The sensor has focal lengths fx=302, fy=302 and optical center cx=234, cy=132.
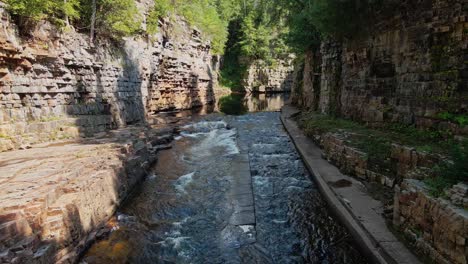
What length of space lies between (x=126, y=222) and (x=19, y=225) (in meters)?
2.52

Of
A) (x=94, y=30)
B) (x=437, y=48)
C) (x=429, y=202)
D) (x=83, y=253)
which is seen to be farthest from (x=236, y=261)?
(x=94, y=30)

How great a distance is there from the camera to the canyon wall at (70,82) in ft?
30.4

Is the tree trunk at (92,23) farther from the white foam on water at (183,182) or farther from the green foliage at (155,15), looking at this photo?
the white foam on water at (183,182)

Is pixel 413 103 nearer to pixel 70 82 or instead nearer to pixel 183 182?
pixel 183 182

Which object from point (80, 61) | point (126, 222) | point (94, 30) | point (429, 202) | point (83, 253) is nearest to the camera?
point (429, 202)

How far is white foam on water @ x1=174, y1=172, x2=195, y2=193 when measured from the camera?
8578mm

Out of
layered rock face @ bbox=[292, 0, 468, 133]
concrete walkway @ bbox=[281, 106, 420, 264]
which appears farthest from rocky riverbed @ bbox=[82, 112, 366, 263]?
layered rock face @ bbox=[292, 0, 468, 133]

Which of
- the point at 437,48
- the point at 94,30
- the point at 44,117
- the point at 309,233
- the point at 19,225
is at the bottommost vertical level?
the point at 309,233

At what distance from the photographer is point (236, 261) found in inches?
212

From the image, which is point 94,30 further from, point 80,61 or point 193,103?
point 193,103

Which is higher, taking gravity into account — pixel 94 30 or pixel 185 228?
pixel 94 30

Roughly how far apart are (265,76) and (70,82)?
119 feet

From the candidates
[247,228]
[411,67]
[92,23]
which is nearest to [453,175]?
[247,228]

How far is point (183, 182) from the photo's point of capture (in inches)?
358
